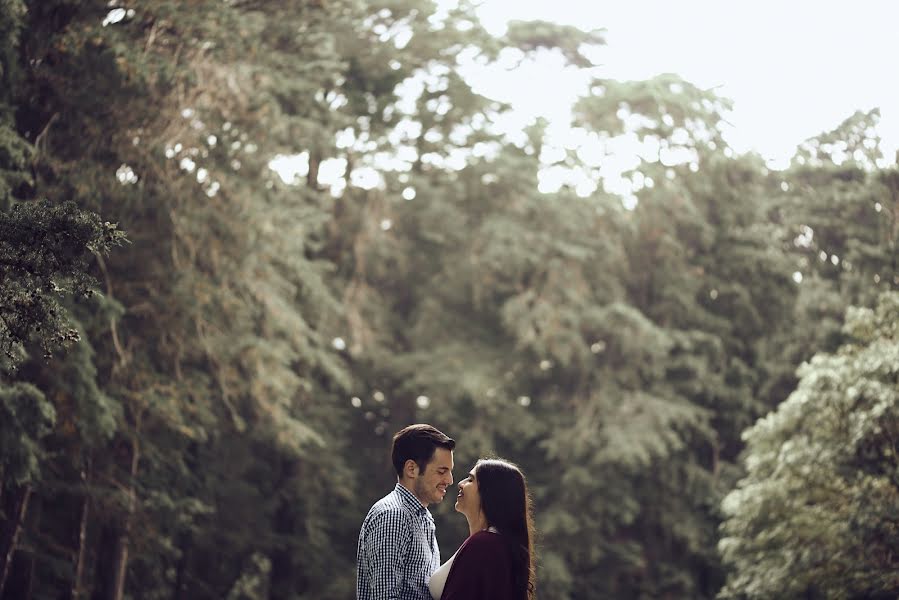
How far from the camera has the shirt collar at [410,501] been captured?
438 cm

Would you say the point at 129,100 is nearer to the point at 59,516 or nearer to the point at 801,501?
the point at 59,516

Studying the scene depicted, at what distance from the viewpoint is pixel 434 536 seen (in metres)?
4.29

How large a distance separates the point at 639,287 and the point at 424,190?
5.35m

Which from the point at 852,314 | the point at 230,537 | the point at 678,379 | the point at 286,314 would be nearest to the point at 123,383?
the point at 286,314

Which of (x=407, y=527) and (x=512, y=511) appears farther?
(x=407, y=527)

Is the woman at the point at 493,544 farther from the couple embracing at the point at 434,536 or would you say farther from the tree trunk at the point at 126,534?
the tree trunk at the point at 126,534

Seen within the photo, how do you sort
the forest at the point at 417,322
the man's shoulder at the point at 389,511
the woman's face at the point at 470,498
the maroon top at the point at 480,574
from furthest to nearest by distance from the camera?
1. the forest at the point at 417,322
2. the man's shoulder at the point at 389,511
3. the woman's face at the point at 470,498
4. the maroon top at the point at 480,574

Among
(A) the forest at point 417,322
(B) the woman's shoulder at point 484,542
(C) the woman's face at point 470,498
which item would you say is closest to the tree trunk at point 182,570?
(A) the forest at point 417,322

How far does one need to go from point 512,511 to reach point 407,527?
45 cm

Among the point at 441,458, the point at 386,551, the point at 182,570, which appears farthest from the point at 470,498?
the point at 182,570

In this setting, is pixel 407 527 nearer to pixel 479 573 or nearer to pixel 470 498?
pixel 470 498

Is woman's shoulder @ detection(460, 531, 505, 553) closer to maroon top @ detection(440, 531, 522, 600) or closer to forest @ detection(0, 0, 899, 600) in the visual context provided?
maroon top @ detection(440, 531, 522, 600)

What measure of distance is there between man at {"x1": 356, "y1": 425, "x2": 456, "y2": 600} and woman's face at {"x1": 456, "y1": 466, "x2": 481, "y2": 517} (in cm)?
10

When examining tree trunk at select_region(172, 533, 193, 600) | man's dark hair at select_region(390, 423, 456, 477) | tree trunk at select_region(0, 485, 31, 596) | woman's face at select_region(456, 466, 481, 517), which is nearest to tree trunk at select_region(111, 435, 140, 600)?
tree trunk at select_region(0, 485, 31, 596)
